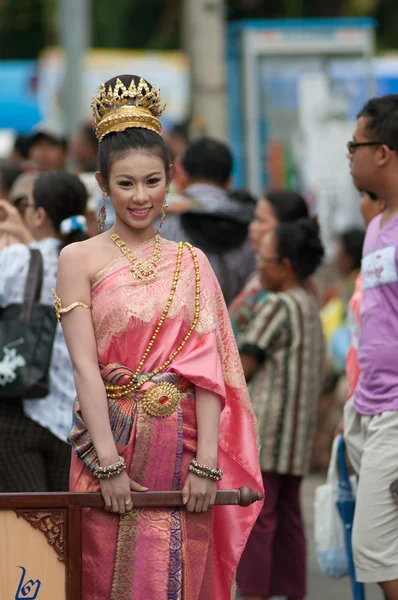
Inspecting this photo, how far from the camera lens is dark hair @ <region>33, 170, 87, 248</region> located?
16.7 ft

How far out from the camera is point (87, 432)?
3.52 meters

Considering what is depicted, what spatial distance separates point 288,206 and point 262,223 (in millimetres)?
166

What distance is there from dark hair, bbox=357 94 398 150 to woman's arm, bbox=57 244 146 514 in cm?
149

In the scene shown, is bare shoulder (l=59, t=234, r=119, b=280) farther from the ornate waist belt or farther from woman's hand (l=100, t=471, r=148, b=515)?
woman's hand (l=100, t=471, r=148, b=515)

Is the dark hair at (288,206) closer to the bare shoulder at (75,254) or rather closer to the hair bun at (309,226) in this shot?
the hair bun at (309,226)

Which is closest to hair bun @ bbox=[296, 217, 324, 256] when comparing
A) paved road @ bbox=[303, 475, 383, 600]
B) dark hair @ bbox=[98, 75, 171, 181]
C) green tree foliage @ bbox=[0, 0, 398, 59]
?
paved road @ bbox=[303, 475, 383, 600]

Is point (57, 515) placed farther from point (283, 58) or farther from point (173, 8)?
point (173, 8)

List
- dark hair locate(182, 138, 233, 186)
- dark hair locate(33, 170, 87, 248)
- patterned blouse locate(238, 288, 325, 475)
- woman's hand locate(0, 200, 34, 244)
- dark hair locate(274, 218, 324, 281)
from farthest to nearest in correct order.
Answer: dark hair locate(182, 138, 233, 186) < dark hair locate(274, 218, 324, 281) < patterned blouse locate(238, 288, 325, 475) < woman's hand locate(0, 200, 34, 244) < dark hair locate(33, 170, 87, 248)

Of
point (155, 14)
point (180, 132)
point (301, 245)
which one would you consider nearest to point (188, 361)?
point (301, 245)

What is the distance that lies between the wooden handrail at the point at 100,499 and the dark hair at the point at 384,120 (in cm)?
166

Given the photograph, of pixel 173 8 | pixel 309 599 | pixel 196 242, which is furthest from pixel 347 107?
pixel 173 8

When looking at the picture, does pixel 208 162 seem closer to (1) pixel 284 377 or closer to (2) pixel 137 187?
(1) pixel 284 377

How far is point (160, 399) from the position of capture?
3.46m

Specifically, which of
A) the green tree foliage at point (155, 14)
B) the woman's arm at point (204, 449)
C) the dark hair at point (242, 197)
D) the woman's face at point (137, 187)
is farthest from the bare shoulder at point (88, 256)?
the green tree foliage at point (155, 14)
